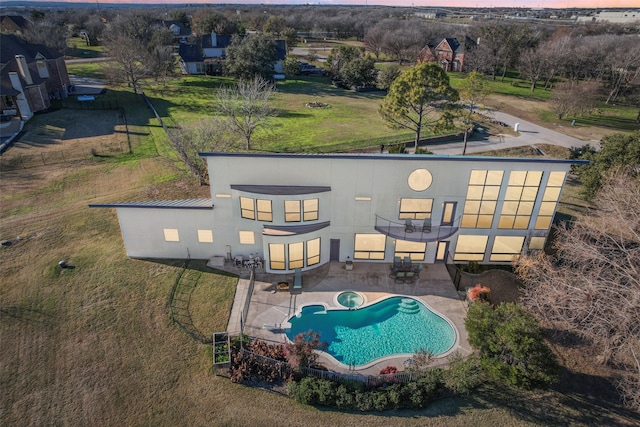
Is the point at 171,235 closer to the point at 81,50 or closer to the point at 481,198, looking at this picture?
the point at 481,198

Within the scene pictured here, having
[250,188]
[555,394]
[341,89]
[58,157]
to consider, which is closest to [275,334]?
[250,188]

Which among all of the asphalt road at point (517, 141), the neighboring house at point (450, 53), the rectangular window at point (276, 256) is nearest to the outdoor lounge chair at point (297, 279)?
the rectangular window at point (276, 256)

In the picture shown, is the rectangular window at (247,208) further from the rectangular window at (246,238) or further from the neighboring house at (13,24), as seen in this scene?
the neighboring house at (13,24)

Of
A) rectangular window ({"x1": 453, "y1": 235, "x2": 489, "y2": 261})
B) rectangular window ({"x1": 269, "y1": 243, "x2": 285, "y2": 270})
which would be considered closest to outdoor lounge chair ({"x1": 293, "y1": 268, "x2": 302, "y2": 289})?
rectangular window ({"x1": 269, "y1": 243, "x2": 285, "y2": 270})

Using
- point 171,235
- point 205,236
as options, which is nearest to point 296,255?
point 205,236

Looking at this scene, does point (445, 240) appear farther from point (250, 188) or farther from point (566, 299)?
point (250, 188)

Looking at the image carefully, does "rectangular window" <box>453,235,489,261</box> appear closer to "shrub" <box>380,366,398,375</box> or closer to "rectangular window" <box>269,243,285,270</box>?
"shrub" <box>380,366,398,375</box>

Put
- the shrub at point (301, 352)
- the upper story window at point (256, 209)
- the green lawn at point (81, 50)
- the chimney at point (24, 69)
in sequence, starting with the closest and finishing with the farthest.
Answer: the shrub at point (301, 352)
the upper story window at point (256, 209)
the chimney at point (24, 69)
the green lawn at point (81, 50)
